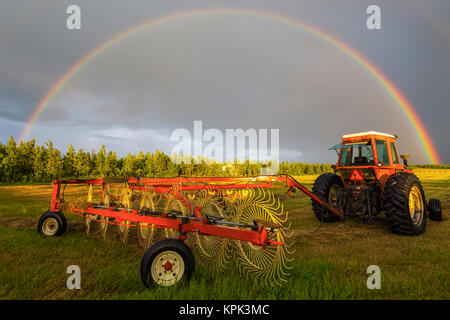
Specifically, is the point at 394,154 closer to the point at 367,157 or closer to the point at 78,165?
the point at 367,157

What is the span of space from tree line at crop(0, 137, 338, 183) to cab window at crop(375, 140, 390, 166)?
28.7 meters

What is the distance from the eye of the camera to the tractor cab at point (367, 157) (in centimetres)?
727

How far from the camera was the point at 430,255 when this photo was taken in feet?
15.3

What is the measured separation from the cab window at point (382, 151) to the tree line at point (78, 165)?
2866 centimetres

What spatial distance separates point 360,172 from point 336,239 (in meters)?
2.61

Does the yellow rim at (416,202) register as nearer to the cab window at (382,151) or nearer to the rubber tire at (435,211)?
the cab window at (382,151)

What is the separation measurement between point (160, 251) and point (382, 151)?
7.21m

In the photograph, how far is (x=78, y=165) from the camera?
36.6 metres

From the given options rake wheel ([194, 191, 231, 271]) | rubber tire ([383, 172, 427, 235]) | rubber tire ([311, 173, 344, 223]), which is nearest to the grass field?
rubber tire ([383, 172, 427, 235])

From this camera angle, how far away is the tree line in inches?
1325

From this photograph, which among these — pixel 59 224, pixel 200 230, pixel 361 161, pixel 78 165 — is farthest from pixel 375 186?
pixel 78 165

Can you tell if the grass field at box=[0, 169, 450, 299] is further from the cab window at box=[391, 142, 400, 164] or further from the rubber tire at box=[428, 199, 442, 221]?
the cab window at box=[391, 142, 400, 164]
